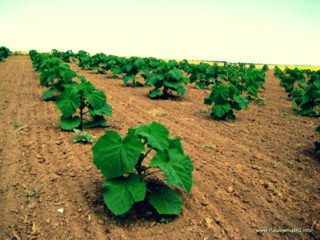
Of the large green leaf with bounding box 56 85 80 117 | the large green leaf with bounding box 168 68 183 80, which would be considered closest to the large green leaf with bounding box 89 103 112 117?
the large green leaf with bounding box 56 85 80 117

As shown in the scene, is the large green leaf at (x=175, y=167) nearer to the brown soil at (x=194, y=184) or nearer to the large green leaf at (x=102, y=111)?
the brown soil at (x=194, y=184)

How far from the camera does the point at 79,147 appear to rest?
4402 mm

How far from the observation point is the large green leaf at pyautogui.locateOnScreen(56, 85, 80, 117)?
4.82 meters

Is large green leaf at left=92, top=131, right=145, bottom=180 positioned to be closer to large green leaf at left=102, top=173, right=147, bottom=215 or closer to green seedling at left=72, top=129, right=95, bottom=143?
large green leaf at left=102, top=173, right=147, bottom=215

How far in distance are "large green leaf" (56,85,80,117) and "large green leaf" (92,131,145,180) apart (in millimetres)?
2503

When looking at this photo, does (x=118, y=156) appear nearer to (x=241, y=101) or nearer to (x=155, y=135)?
(x=155, y=135)

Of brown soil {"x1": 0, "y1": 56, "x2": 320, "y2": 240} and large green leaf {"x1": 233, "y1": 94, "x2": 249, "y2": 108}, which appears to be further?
large green leaf {"x1": 233, "y1": 94, "x2": 249, "y2": 108}

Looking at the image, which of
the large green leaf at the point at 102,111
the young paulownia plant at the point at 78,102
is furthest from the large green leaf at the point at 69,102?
the large green leaf at the point at 102,111

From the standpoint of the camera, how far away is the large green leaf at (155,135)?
2.60 metres

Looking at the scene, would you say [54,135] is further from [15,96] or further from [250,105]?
[250,105]

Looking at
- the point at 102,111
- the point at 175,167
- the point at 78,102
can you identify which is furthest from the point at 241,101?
the point at 175,167

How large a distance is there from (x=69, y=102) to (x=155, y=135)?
9.04ft

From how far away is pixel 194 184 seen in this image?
3514mm

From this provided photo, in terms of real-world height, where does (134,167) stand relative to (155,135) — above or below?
below
